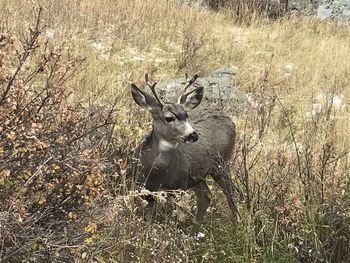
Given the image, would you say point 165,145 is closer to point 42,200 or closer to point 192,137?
point 192,137

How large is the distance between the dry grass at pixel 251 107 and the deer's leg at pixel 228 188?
10 centimetres

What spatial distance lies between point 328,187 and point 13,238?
2.37 metres

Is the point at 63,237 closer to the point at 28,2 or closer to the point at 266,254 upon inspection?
the point at 266,254

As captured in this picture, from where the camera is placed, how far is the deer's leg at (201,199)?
5.53 m

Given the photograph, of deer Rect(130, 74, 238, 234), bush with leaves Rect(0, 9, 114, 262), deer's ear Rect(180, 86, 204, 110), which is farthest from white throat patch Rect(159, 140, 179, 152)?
bush with leaves Rect(0, 9, 114, 262)

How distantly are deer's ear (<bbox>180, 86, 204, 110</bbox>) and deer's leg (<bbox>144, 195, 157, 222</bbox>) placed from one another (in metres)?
0.99

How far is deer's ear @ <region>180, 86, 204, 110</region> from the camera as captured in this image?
6016 mm

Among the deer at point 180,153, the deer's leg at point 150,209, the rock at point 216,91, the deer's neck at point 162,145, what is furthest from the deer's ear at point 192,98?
the rock at point 216,91

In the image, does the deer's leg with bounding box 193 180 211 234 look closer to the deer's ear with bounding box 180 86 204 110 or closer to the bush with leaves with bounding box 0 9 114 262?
the deer's ear with bounding box 180 86 204 110

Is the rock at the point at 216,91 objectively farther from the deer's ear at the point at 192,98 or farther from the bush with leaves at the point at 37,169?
the bush with leaves at the point at 37,169

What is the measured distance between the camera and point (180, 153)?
5.86 m

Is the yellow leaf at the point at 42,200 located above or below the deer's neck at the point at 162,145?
above

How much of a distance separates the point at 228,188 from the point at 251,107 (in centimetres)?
334

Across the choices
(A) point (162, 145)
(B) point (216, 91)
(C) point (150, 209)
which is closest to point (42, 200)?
(C) point (150, 209)
